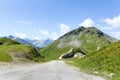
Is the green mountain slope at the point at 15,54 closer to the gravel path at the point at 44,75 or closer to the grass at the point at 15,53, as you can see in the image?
the grass at the point at 15,53

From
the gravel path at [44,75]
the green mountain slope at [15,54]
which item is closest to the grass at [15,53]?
the green mountain slope at [15,54]

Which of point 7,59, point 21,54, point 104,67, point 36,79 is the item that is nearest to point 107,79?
point 36,79

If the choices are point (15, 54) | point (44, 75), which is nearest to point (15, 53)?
point (15, 54)

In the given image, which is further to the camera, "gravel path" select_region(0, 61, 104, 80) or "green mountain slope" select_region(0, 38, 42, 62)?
"green mountain slope" select_region(0, 38, 42, 62)

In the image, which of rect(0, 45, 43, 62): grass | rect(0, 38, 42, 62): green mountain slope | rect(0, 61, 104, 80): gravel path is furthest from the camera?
rect(0, 38, 42, 62): green mountain slope

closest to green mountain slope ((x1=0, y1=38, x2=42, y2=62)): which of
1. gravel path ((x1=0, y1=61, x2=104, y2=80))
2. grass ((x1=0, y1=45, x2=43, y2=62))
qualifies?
grass ((x1=0, y1=45, x2=43, y2=62))

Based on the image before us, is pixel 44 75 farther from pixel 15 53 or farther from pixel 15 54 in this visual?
pixel 15 53

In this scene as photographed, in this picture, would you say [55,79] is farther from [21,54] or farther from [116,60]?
[21,54]

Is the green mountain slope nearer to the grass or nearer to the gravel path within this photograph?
the grass

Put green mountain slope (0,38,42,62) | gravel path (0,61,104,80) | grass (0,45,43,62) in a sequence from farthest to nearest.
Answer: green mountain slope (0,38,42,62)
grass (0,45,43,62)
gravel path (0,61,104,80)

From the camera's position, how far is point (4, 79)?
31.0 m

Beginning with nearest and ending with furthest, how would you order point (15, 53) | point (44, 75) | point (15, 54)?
point (44, 75), point (15, 54), point (15, 53)

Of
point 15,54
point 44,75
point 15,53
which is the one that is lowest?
point 44,75

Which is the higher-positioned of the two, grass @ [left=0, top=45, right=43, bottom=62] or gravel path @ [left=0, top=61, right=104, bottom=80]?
grass @ [left=0, top=45, right=43, bottom=62]
